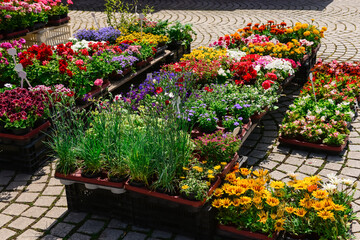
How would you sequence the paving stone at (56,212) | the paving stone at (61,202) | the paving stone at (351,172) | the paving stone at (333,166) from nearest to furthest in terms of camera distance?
the paving stone at (56,212), the paving stone at (61,202), the paving stone at (351,172), the paving stone at (333,166)

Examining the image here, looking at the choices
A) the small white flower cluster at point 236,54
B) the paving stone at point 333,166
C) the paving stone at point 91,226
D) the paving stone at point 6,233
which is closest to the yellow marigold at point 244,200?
the paving stone at point 91,226

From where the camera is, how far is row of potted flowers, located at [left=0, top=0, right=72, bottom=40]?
28.9 feet

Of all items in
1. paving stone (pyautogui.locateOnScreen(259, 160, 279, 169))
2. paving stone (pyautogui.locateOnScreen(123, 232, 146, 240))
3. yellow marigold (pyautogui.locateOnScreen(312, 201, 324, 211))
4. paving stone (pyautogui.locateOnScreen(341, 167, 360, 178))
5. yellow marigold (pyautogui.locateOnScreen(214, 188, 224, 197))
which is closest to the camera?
yellow marigold (pyautogui.locateOnScreen(312, 201, 324, 211))

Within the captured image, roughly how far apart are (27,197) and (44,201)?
0.76 ft

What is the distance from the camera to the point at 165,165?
13.4 feet

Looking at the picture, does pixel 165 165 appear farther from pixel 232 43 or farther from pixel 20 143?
pixel 232 43

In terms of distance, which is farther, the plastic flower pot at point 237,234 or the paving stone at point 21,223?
the paving stone at point 21,223

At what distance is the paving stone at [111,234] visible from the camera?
13.9 ft

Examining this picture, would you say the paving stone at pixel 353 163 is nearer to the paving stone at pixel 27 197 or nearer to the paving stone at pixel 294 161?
the paving stone at pixel 294 161

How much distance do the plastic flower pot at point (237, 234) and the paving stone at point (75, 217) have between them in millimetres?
1479

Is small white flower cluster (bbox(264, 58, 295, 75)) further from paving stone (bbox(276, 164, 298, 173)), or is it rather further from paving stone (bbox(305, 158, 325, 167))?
paving stone (bbox(276, 164, 298, 173))

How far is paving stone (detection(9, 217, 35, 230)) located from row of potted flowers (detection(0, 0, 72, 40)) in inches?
212

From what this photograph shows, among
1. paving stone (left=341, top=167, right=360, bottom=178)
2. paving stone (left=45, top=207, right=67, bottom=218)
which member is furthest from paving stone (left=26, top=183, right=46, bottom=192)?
paving stone (left=341, top=167, right=360, bottom=178)

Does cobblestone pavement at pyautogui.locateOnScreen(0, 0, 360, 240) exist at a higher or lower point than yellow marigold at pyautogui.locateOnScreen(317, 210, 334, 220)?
lower
